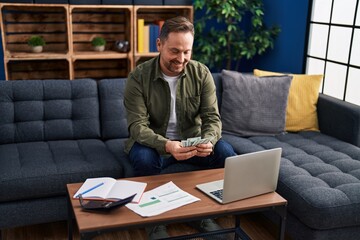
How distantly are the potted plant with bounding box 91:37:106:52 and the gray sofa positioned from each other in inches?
50.9

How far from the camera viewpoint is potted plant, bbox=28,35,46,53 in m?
3.87

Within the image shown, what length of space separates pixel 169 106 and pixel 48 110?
2.80 ft

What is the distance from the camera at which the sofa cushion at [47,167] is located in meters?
2.25

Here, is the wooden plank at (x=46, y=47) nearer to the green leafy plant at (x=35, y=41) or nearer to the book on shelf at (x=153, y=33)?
the green leafy plant at (x=35, y=41)

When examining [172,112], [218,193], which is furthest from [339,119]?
[218,193]

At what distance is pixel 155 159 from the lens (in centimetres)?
230

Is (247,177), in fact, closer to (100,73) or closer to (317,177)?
(317,177)

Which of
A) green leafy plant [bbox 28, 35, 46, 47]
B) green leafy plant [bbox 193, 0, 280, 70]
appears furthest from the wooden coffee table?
green leafy plant [bbox 28, 35, 46, 47]

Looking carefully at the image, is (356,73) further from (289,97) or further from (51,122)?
(51,122)

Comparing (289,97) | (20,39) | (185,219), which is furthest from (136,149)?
(20,39)

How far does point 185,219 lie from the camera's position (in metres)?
1.67

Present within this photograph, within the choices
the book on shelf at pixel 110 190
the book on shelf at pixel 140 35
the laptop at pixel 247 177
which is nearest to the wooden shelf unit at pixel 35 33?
the book on shelf at pixel 140 35

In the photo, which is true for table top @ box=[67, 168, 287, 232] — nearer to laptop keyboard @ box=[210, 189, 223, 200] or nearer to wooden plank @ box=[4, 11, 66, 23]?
laptop keyboard @ box=[210, 189, 223, 200]

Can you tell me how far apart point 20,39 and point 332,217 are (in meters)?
3.18
